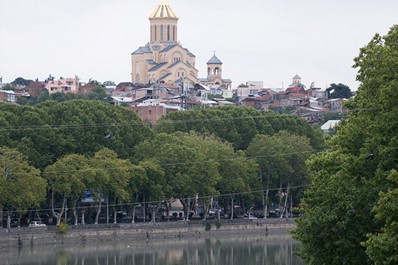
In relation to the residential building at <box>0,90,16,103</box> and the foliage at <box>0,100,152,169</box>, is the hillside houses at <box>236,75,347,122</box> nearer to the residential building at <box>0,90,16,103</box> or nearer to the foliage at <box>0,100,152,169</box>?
the residential building at <box>0,90,16,103</box>

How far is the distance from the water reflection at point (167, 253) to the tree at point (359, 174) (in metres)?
25.7

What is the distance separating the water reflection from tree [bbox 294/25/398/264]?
25680 millimetres

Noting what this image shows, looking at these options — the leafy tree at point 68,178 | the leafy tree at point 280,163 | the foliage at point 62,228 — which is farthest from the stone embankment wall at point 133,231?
the leafy tree at point 280,163

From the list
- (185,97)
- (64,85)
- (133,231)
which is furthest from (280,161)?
(64,85)

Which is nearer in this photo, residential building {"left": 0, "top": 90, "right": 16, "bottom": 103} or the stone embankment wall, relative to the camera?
the stone embankment wall

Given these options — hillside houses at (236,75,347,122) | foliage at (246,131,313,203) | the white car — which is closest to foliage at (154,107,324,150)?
foliage at (246,131,313,203)

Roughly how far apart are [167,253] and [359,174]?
34.9 metres

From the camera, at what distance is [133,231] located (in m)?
79.8

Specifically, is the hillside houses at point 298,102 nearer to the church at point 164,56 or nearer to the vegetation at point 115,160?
the church at point 164,56

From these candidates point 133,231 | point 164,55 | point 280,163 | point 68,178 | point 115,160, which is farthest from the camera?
point 164,55

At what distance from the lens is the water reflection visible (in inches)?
2557

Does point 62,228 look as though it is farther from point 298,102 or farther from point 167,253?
point 298,102

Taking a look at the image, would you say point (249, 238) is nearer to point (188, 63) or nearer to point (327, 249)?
point (327, 249)

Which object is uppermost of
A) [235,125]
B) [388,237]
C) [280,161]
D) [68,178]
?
[235,125]
